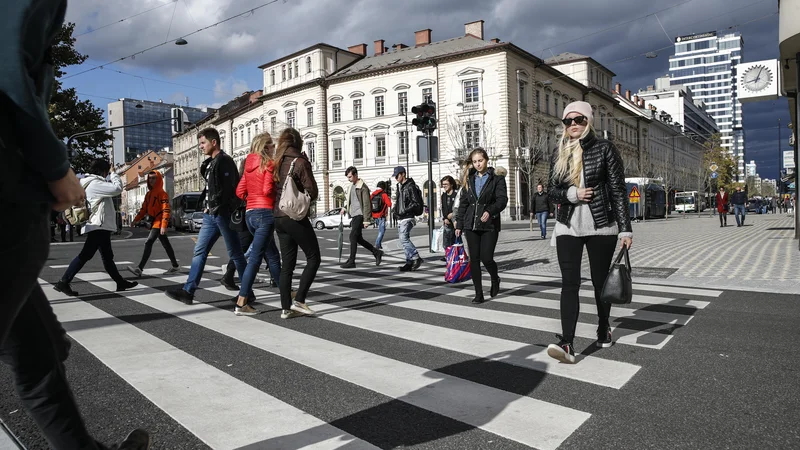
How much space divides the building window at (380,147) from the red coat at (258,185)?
1872 inches

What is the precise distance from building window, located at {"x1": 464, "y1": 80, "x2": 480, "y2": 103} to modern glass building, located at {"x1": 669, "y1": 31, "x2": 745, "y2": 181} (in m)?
165

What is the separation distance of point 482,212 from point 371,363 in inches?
136

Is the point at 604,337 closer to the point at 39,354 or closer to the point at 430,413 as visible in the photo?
the point at 430,413

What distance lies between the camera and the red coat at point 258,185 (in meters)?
6.13

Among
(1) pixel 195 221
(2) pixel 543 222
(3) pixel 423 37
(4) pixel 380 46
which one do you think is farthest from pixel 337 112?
(2) pixel 543 222

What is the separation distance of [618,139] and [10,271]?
7530cm

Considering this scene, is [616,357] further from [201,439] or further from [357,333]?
[201,439]

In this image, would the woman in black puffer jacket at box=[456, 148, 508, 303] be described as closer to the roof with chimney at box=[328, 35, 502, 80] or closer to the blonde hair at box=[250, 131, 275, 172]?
the blonde hair at box=[250, 131, 275, 172]

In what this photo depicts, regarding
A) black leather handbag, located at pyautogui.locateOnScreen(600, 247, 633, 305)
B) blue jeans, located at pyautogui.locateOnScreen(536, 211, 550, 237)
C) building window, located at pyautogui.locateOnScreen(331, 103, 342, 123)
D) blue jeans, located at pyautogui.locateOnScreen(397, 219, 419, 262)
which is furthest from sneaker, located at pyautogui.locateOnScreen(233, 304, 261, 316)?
building window, located at pyautogui.locateOnScreen(331, 103, 342, 123)

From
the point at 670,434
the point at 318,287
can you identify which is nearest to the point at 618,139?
the point at 318,287

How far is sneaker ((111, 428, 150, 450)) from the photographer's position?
2201 mm

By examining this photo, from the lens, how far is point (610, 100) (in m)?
68.2

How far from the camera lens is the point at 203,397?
11.2 ft

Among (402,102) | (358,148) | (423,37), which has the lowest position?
(358,148)
